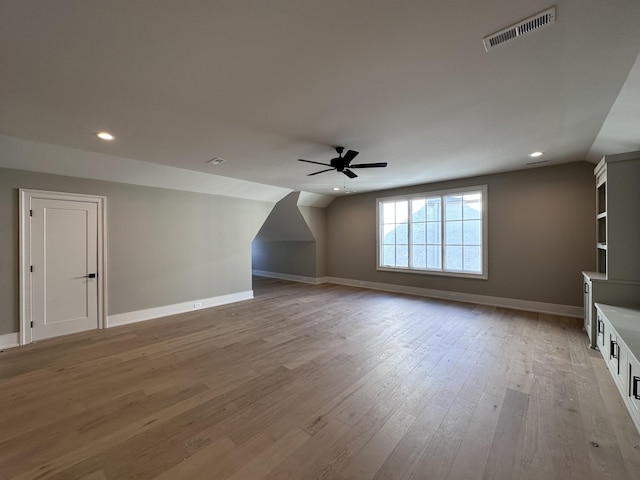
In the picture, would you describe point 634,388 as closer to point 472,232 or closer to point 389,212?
point 472,232

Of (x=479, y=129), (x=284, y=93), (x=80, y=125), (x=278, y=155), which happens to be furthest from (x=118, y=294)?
(x=479, y=129)

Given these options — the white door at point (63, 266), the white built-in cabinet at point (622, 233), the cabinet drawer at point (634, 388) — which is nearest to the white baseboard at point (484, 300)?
the white built-in cabinet at point (622, 233)

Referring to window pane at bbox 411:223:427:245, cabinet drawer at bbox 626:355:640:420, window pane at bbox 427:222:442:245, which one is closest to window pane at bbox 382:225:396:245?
window pane at bbox 411:223:427:245

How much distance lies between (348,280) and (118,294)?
539 centimetres

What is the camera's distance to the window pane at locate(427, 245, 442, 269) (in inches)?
233

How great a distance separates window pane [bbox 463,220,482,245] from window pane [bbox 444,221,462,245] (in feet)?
0.32

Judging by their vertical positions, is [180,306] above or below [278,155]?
below

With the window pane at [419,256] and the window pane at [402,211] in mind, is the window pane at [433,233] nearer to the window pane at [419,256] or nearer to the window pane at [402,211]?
the window pane at [419,256]

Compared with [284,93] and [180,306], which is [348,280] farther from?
[284,93]

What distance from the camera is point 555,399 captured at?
7.35 ft

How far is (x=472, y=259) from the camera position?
5.48m

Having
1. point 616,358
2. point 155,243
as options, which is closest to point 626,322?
point 616,358

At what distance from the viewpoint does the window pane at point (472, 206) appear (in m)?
5.36

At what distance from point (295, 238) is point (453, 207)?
15.2 feet
